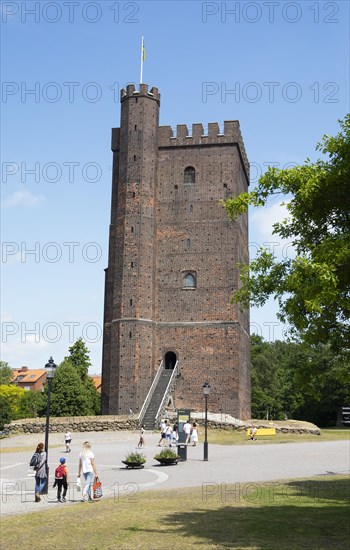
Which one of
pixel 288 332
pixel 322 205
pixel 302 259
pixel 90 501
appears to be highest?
pixel 322 205

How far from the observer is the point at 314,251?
1161 centimetres

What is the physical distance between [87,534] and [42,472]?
5281mm

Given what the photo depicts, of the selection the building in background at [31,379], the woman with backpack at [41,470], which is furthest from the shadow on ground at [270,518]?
the building in background at [31,379]

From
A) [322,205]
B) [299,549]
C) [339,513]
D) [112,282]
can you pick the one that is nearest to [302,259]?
[322,205]

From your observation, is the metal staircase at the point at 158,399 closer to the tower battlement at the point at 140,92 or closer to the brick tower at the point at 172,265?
the brick tower at the point at 172,265

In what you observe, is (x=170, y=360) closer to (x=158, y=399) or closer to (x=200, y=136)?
(x=158, y=399)

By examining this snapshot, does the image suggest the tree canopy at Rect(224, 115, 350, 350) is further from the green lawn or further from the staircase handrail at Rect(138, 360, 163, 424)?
the staircase handrail at Rect(138, 360, 163, 424)

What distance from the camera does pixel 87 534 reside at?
1155 cm

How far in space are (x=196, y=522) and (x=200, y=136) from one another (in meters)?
42.0

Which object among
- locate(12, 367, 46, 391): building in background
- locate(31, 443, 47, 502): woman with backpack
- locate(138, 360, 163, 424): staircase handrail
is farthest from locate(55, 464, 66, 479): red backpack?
locate(12, 367, 46, 391): building in background

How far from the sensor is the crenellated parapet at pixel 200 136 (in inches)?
2013

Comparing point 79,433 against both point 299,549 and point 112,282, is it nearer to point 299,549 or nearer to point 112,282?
point 112,282

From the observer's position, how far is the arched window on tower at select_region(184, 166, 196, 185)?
50869 millimetres

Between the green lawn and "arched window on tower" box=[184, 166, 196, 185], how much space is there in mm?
36286
